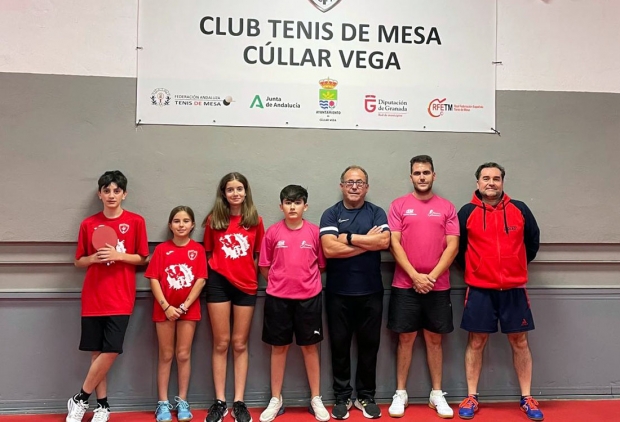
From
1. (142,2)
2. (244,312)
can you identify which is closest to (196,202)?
(244,312)

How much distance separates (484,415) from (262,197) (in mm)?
2361

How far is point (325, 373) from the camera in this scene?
11.5ft

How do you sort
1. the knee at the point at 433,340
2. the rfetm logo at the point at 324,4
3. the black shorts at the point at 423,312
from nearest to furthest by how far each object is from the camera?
1. the black shorts at the point at 423,312
2. the knee at the point at 433,340
3. the rfetm logo at the point at 324,4

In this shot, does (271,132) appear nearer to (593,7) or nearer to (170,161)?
(170,161)

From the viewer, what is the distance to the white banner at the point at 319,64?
3.47 m

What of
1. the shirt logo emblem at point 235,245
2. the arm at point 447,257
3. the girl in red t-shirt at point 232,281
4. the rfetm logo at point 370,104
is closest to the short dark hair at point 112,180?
the girl in red t-shirt at point 232,281

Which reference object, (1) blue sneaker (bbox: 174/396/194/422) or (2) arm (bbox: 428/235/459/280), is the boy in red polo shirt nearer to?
(1) blue sneaker (bbox: 174/396/194/422)

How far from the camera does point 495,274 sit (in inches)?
127

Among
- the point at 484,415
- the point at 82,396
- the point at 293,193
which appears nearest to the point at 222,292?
the point at 293,193

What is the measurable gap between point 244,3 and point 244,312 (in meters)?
2.42

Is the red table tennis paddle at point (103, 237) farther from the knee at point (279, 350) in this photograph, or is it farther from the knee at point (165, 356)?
the knee at point (279, 350)

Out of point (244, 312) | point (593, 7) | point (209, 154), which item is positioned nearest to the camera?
point (244, 312)

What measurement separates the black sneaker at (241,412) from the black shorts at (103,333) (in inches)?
36.1

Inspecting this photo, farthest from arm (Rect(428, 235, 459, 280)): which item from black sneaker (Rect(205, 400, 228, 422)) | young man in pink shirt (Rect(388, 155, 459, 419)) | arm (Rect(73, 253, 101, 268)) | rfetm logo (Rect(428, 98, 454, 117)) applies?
arm (Rect(73, 253, 101, 268))
